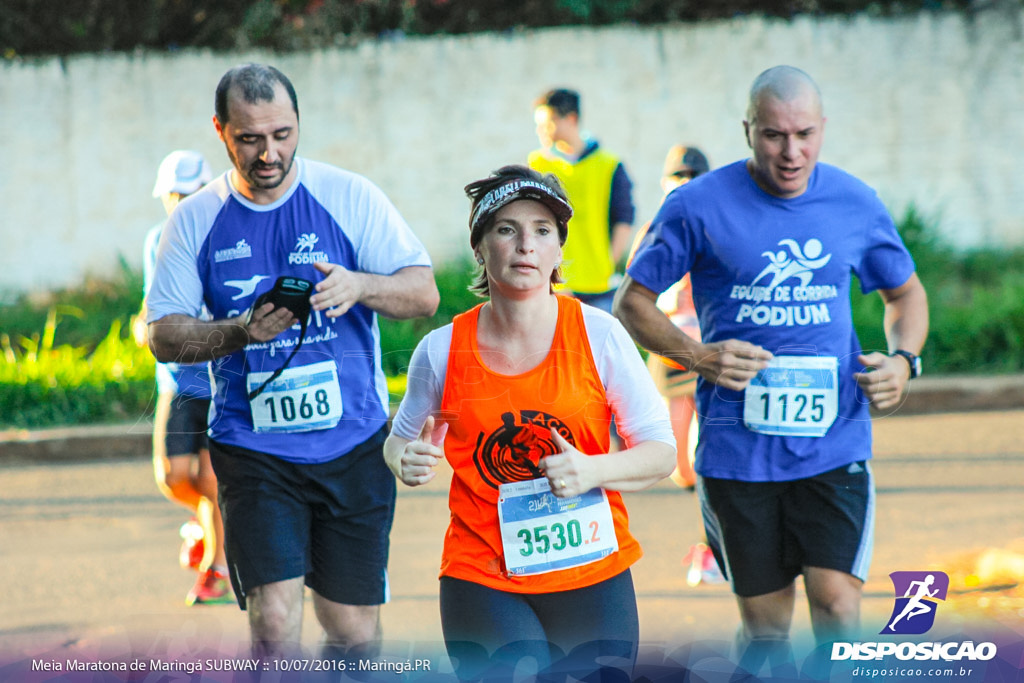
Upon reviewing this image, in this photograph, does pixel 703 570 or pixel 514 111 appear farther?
pixel 514 111

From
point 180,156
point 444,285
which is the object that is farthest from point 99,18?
point 180,156

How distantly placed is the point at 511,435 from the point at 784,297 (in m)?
1.14

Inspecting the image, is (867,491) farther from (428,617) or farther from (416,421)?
(428,617)

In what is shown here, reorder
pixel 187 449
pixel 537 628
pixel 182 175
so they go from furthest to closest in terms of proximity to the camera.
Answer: pixel 182 175 → pixel 187 449 → pixel 537 628

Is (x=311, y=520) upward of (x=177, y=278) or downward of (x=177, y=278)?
downward

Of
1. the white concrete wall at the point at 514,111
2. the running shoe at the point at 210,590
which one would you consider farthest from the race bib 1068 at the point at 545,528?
the white concrete wall at the point at 514,111

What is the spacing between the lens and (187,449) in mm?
5508

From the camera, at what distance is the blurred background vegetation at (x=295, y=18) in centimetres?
1280

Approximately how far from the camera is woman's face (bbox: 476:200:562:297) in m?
3.00

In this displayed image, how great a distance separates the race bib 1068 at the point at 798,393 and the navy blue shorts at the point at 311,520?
121 cm

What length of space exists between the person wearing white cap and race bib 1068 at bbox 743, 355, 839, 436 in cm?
265

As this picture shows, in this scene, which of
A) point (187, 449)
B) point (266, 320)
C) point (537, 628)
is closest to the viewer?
point (537, 628)

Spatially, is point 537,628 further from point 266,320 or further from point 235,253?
point 235,253

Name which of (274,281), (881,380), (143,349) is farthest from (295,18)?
(881,380)
